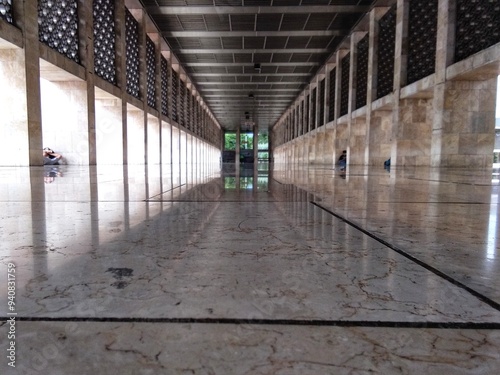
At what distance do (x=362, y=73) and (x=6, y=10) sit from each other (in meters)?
15.4

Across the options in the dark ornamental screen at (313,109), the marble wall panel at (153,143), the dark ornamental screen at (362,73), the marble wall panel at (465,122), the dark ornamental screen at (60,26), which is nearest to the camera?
the dark ornamental screen at (60,26)

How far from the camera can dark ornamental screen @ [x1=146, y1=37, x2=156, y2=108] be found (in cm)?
1928

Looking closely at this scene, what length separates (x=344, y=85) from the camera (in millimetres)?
Result: 21141

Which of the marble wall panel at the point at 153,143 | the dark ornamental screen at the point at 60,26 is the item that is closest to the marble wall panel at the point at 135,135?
the marble wall panel at the point at 153,143

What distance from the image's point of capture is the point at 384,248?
1.31 metres

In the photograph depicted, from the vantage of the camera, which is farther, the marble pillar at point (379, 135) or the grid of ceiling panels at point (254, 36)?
the marble pillar at point (379, 135)

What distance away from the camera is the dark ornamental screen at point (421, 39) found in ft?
40.0

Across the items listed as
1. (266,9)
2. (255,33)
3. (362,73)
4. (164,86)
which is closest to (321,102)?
(362,73)

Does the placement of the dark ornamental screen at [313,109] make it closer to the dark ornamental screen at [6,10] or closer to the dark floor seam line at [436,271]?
the dark ornamental screen at [6,10]

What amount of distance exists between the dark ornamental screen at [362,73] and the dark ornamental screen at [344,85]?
1398 mm

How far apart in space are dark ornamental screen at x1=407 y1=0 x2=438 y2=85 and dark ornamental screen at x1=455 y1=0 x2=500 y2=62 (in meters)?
1.27

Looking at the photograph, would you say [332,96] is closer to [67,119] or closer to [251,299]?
[67,119]

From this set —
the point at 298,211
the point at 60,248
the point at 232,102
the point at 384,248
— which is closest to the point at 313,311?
the point at 384,248

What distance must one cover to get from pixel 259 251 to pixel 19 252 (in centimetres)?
82
